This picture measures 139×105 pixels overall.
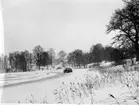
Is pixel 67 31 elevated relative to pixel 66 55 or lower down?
elevated

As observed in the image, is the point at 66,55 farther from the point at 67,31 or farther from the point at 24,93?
the point at 24,93

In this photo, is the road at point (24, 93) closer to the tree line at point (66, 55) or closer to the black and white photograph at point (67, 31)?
the black and white photograph at point (67, 31)

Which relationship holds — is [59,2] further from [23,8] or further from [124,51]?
[124,51]

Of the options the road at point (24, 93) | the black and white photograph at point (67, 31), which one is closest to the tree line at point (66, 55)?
the black and white photograph at point (67, 31)

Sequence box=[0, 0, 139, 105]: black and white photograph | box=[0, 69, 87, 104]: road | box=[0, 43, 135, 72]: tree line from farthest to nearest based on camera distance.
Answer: box=[0, 43, 135, 72]: tree line < box=[0, 69, 87, 104]: road < box=[0, 0, 139, 105]: black and white photograph

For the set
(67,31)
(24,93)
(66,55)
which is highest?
(67,31)

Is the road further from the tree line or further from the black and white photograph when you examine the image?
the tree line

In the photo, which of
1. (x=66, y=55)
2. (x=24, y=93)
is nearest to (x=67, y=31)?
(x=66, y=55)

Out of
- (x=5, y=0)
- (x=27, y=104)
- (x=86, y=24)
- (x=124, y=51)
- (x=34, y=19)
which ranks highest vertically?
(x=5, y=0)

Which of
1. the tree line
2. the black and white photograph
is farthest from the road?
the tree line

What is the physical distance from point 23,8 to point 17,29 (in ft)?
1.85

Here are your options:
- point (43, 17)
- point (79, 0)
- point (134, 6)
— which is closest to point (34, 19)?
point (43, 17)

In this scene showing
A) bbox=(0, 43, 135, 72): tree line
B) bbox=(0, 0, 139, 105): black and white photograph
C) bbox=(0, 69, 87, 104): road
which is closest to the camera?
bbox=(0, 0, 139, 105): black and white photograph

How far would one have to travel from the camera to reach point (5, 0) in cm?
359
